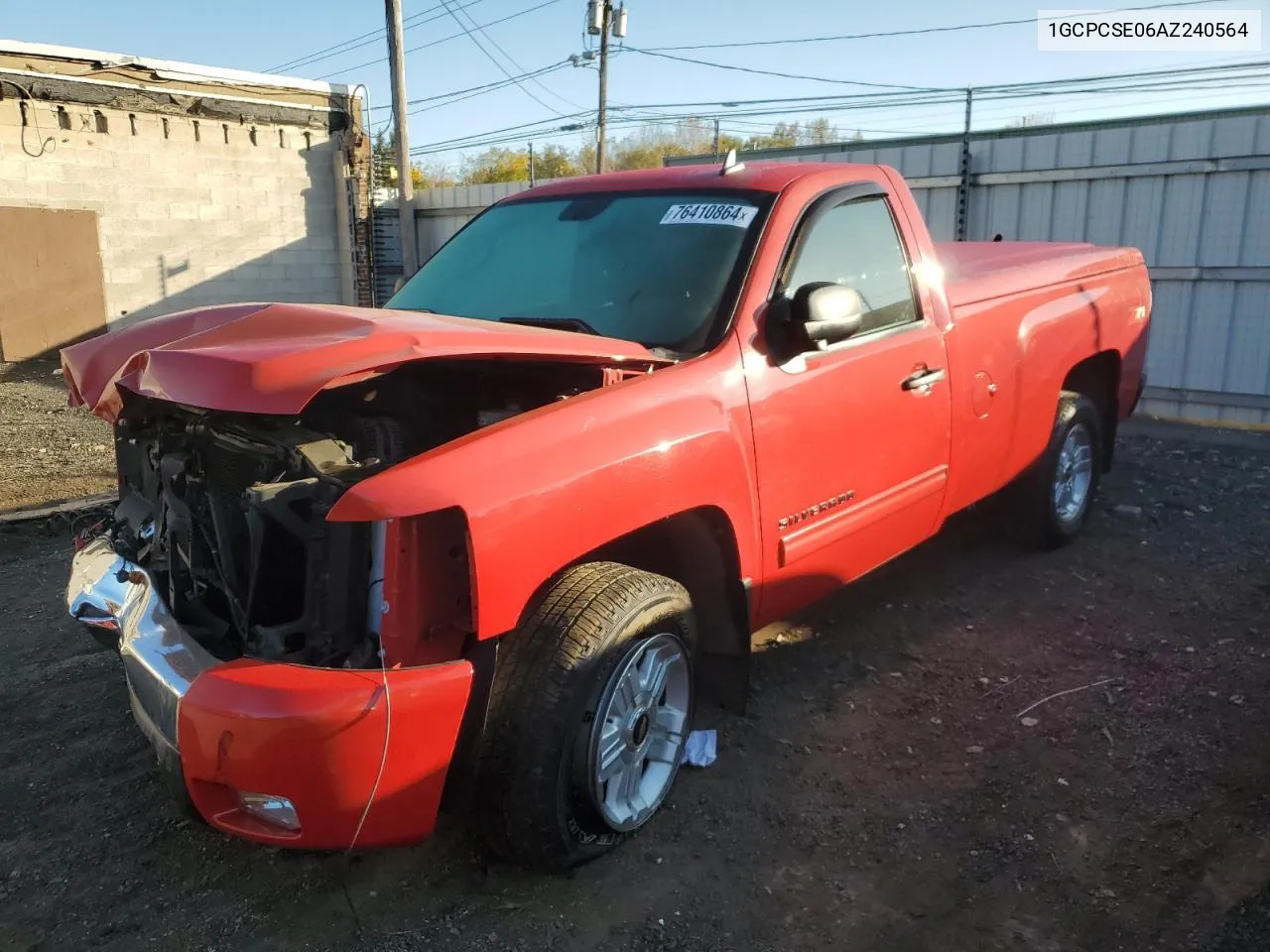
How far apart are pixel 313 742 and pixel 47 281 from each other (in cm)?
1375

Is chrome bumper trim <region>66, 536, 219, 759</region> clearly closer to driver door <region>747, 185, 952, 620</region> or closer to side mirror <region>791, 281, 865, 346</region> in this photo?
driver door <region>747, 185, 952, 620</region>

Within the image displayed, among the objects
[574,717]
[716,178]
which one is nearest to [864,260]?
[716,178]

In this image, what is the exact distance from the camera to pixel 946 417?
398cm

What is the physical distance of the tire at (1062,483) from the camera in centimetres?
505

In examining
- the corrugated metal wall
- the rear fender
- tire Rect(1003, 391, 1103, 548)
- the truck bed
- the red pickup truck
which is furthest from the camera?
the corrugated metal wall

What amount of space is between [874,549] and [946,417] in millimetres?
635

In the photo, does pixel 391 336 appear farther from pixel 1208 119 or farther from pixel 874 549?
pixel 1208 119

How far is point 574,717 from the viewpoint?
8.50 feet

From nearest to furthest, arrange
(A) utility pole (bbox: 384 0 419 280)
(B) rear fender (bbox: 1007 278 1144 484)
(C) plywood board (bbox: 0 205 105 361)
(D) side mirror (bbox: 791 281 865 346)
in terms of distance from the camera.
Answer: (D) side mirror (bbox: 791 281 865 346) → (B) rear fender (bbox: 1007 278 1144 484) → (C) plywood board (bbox: 0 205 105 361) → (A) utility pole (bbox: 384 0 419 280)

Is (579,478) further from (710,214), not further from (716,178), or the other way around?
(716,178)

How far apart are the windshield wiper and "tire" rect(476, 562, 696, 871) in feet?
2.80

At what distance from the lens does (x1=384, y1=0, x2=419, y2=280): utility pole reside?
51.8ft

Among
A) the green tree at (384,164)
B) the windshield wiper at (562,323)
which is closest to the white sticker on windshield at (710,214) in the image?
the windshield wiper at (562,323)

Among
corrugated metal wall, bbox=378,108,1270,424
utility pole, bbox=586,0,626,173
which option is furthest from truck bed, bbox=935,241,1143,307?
utility pole, bbox=586,0,626,173
